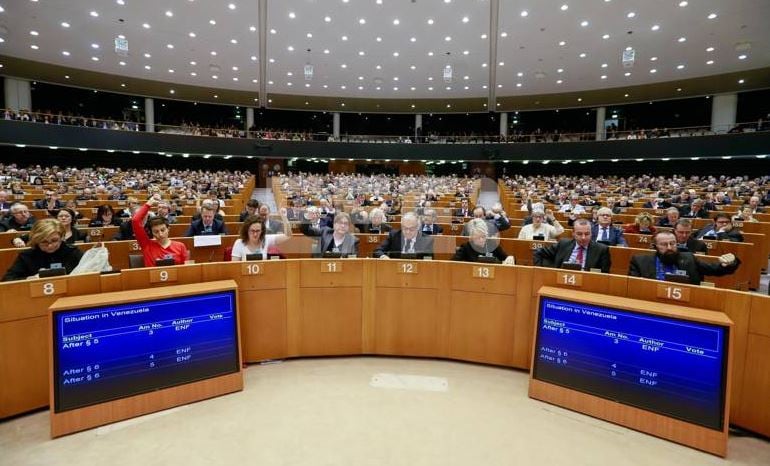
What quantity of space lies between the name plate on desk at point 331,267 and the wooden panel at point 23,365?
2040 millimetres

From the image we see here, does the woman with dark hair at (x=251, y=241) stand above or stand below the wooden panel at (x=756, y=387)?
above

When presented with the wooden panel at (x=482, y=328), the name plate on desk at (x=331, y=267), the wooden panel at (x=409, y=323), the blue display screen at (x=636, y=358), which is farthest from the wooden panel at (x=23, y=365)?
the blue display screen at (x=636, y=358)

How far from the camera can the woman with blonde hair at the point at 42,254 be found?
10.6ft

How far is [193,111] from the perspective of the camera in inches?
1114

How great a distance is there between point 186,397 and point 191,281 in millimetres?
880

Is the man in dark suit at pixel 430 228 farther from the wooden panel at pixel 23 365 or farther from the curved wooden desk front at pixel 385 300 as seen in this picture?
the wooden panel at pixel 23 365

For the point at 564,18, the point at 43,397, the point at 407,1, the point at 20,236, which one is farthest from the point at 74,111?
the point at 43,397

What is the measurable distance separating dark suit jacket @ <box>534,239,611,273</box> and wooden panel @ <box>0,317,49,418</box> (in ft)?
14.1

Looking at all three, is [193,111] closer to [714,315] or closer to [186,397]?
[186,397]

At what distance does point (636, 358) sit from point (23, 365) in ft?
13.8

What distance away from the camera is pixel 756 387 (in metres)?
2.72

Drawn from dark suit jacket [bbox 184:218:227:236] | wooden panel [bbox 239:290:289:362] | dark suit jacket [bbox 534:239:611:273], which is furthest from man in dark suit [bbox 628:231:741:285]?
dark suit jacket [bbox 184:218:227:236]

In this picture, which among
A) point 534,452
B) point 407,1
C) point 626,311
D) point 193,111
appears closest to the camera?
point 534,452

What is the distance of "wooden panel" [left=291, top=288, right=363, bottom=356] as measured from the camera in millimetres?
3762
